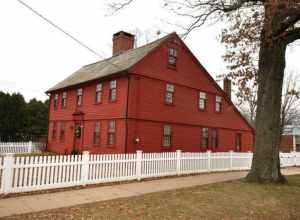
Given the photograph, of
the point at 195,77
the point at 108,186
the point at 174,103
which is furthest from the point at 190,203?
the point at 195,77

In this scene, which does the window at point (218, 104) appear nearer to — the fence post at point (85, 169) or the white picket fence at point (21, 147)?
the fence post at point (85, 169)

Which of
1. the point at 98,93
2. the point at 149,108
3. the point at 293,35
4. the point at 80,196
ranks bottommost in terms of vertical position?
the point at 80,196

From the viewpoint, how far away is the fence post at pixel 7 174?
8.20 m

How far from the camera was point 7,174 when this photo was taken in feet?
27.1

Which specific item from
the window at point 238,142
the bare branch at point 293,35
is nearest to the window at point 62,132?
the window at point 238,142

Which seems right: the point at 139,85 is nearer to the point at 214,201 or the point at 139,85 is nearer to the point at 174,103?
the point at 174,103

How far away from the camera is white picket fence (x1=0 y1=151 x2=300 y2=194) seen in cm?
849

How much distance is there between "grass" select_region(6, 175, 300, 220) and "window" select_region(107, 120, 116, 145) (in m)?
8.65

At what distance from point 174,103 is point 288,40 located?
8.77 metres

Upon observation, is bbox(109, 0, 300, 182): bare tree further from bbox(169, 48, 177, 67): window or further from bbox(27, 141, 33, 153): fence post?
bbox(27, 141, 33, 153): fence post

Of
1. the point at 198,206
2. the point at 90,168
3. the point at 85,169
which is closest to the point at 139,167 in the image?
the point at 90,168

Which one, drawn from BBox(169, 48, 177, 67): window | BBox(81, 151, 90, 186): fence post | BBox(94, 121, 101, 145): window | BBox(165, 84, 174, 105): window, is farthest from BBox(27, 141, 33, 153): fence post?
BBox(81, 151, 90, 186): fence post

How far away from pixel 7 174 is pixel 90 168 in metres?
2.85

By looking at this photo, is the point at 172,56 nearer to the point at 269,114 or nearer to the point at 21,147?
the point at 269,114
